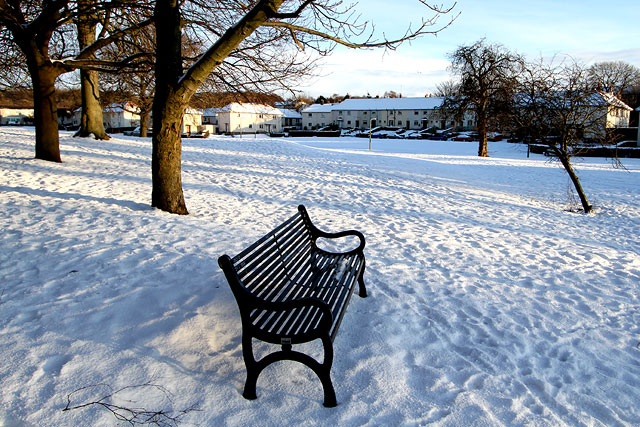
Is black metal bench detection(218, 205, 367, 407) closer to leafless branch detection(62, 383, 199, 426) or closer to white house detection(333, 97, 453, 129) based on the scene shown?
leafless branch detection(62, 383, 199, 426)

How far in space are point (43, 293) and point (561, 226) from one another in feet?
30.3

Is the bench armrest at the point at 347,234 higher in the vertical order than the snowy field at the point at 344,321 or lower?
higher

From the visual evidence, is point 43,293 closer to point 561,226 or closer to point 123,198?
point 123,198

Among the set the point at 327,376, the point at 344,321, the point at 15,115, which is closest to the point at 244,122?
the point at 15,115

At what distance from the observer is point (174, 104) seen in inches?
282

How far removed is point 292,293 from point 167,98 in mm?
4752

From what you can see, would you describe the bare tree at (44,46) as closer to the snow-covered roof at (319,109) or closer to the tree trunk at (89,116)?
the tree trunk at (89,116)

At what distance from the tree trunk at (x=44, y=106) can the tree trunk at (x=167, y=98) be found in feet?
21.5

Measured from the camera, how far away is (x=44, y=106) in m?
12.3

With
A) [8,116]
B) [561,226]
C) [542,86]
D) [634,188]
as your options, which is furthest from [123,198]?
[8,116]

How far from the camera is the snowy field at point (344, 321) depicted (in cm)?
295

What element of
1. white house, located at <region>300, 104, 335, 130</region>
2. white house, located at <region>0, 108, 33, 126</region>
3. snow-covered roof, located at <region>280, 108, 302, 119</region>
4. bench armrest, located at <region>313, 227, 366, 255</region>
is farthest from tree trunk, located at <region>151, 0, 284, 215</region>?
white house, located at <region>300, 104, 335, 130</region>

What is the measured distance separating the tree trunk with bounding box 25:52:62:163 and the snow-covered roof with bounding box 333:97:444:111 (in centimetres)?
8589

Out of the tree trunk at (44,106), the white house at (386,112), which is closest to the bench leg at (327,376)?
the tree trunk at (44,106)
